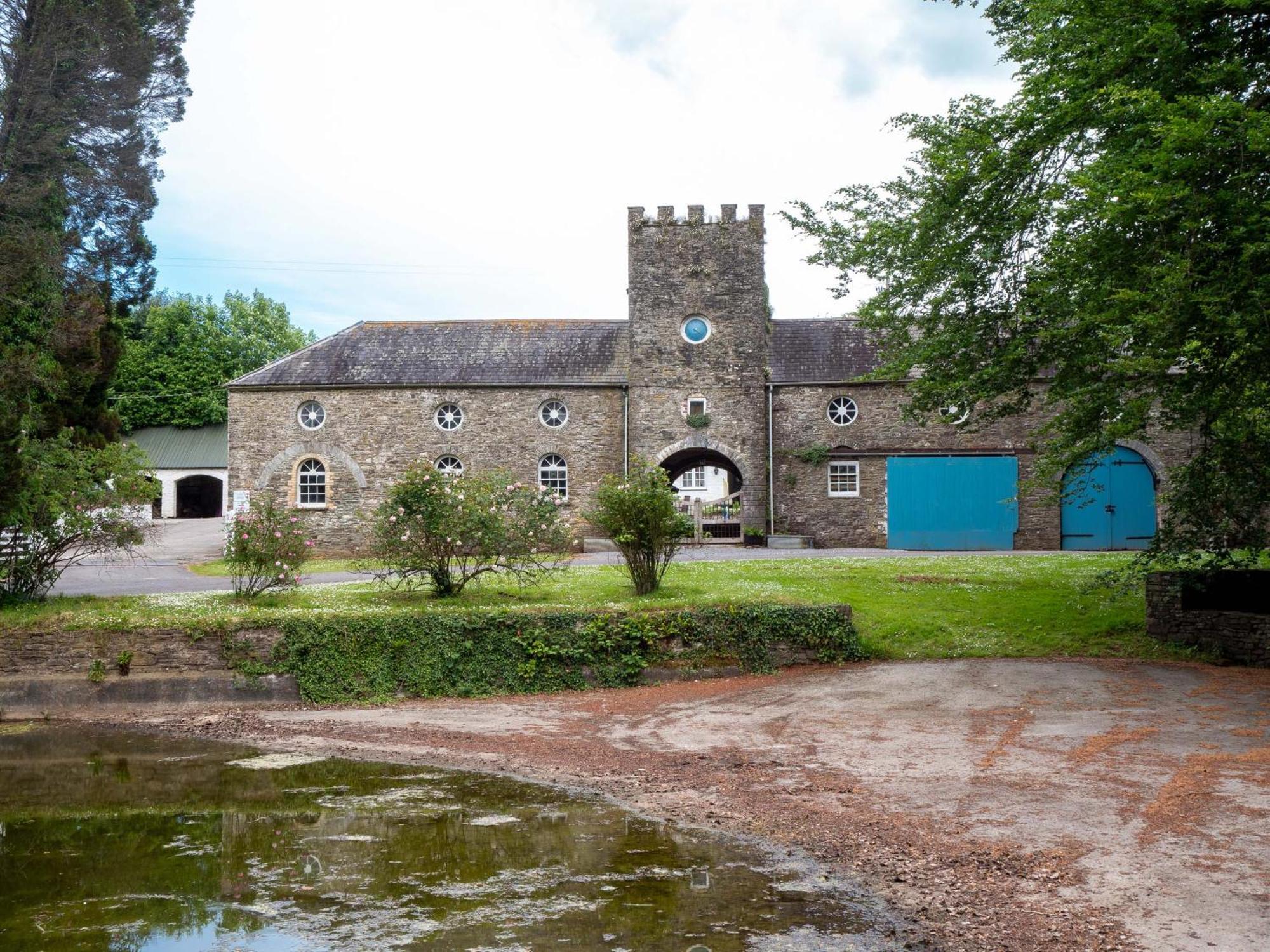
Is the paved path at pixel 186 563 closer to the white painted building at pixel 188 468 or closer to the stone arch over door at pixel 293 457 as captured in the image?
the stone arch over door at pixel 293 457

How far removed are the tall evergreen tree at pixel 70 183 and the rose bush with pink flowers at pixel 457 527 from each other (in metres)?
5.12

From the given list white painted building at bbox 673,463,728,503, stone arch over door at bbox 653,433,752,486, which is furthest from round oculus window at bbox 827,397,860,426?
white painted building at bbox 673,463,728,503

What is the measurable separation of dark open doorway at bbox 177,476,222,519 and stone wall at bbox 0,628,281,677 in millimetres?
35879

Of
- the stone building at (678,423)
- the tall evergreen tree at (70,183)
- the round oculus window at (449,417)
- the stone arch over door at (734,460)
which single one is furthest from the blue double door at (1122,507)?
the tall evergreen tree at (70,183)

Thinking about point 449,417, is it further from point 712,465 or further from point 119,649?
point 119,649

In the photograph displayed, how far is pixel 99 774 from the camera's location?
31.3 feet

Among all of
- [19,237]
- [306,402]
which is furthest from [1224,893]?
[306,402]

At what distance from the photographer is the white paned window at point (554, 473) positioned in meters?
28.7

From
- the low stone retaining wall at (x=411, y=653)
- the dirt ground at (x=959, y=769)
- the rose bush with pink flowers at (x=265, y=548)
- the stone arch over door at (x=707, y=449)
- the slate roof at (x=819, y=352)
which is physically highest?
the slate roof at (x=819, y=352)

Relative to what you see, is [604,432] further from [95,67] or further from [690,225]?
[95,67]

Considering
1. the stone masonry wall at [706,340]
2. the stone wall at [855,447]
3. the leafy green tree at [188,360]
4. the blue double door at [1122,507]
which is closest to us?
the blue double door at [1122,507]

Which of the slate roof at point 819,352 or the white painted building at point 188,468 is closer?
the slate roof at point 819,352

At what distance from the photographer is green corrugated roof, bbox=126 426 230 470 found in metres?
46.0

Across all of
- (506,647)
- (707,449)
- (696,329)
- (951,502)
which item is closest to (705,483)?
(707,449)
